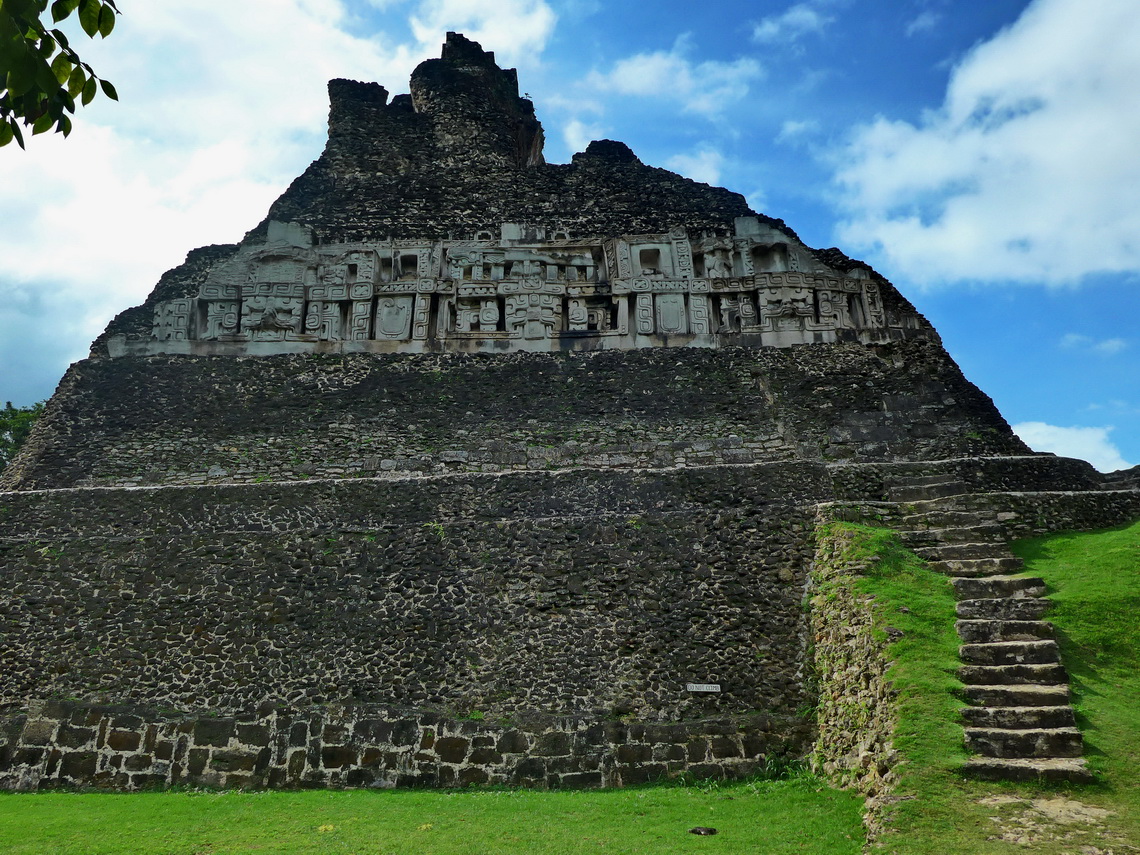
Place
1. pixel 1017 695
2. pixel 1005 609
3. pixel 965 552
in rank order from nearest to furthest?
pixel 1017 695
pixel 1005 609
pixel 965 552

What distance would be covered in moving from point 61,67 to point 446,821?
6.77 metres

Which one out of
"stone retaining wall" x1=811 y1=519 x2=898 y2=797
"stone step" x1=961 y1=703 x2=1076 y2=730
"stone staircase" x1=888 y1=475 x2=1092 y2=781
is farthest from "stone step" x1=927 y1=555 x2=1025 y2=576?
"stone step" x1=961 y1=703 x2=1076 y2=730

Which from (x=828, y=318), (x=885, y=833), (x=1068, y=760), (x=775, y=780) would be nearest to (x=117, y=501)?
(x=775, y=780)

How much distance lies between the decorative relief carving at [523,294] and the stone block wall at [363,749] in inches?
353

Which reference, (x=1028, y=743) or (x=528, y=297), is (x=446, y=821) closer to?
(x=1028, y=743)

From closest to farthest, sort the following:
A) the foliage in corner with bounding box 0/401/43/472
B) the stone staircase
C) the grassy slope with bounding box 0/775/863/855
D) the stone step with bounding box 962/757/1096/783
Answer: the stone step with bounding box 962/757/1096/783 → the stone staircase → the grassy slope with bounding box 0/775/863/855 → the foliage in corner with bounding box 0/401/43/472

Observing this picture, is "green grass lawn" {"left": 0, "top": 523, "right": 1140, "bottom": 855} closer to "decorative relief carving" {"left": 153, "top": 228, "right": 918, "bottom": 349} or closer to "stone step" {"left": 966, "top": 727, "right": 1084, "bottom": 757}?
"stone step" {"left": 966, "top": 727, "right": 1084, "bottom": 757}

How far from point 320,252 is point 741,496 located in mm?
11138

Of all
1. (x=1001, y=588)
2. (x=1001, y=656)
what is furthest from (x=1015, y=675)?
(x=1001, y=588)

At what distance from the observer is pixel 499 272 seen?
17891 millimetres

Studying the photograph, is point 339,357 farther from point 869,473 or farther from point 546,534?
point 869,473

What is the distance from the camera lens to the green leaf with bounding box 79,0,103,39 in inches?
152

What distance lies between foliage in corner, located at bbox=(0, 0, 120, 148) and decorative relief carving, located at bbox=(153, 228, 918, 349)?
513 inches

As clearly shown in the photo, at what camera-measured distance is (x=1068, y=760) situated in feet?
22.1
